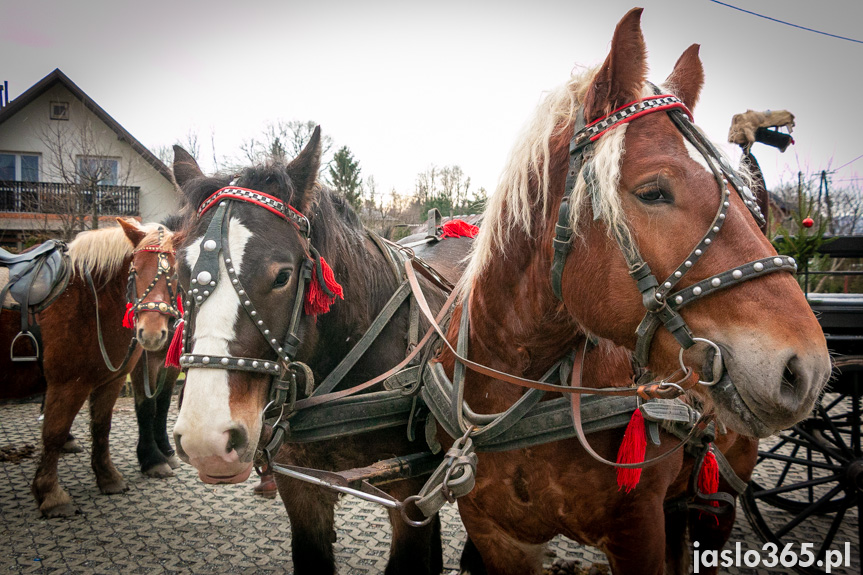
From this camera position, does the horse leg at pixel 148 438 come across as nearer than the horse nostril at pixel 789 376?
No

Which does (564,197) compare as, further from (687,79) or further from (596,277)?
(687,79)

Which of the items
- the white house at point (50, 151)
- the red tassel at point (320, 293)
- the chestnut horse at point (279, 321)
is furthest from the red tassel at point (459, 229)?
the white house at point (50, 151)

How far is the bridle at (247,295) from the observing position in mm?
1794

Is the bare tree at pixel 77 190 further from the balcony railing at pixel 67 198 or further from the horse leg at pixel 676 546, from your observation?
the horse leg at pixel 676 546

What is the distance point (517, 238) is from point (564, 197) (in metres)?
0.26

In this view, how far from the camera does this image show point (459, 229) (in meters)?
3.83

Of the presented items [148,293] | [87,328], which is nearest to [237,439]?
[148,293]

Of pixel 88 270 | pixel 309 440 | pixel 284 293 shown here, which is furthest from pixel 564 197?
pixel 88 270

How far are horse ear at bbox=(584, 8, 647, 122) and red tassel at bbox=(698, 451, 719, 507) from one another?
5.45 feet

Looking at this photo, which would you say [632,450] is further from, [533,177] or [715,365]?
[533,177]

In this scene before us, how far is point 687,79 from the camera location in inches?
63.4

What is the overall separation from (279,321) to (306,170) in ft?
2.36

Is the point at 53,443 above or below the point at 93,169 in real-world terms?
below

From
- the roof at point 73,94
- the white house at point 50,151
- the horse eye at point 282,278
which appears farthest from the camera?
the roof at point 73,94
